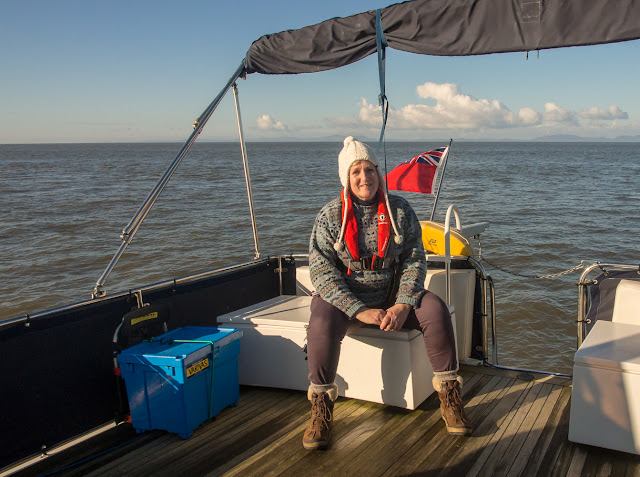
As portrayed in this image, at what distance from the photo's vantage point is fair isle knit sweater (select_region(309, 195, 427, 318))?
3.10m

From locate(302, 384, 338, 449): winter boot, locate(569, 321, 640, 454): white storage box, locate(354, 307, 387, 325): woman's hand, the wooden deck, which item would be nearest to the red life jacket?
locate(354, 307, 387, 325): woman's hand

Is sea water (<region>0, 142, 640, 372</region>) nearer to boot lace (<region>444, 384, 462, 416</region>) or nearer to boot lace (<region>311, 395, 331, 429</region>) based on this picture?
boot lace (<region>444, 384, 462, 416</region>)

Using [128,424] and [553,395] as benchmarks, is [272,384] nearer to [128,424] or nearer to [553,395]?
[128,424]

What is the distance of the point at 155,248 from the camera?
49.7 feet

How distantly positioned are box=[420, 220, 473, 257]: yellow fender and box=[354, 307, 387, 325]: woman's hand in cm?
171

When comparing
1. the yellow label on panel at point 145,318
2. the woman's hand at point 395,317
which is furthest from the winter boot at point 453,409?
the yellow label on panel at point 145,318

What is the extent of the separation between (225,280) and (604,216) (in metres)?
17.8

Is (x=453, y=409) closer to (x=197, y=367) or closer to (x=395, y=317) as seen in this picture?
(x=395, y=317)

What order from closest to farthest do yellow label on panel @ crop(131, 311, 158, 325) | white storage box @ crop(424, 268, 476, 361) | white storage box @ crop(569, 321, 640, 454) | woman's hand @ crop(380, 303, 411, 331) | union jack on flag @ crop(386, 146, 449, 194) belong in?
white storage box @ crop(569, 321, 640, 454) → woman's hand @ crop(380, 303, 411, 331) → yellow label on panel @ crop(131, 311, 158, 325) → white storage box @ crop(424, 268, 476, 361) → union jack on flag @ crop(386, 146, 449, 194)

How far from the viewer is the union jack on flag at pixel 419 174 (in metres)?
5.68

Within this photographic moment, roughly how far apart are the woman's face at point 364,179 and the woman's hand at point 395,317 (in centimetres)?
67

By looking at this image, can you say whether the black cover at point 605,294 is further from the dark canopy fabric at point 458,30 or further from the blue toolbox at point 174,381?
the blue toolbox at point 174,381

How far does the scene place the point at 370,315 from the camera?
297 cm

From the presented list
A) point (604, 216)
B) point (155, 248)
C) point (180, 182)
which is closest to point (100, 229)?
point (155, 248)
